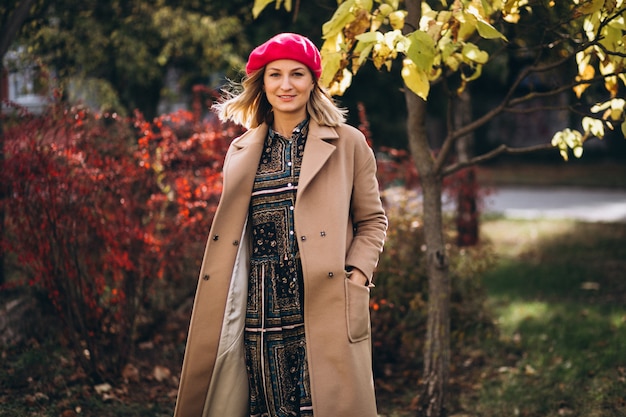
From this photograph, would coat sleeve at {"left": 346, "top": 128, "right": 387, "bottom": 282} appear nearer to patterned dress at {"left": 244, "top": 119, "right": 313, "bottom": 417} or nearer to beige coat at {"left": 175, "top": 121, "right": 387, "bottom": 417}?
beige coat at {"left": 175, "top": 121, "right": 387, "bottom": 417}

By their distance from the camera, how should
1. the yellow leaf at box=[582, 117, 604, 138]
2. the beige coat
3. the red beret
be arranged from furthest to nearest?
the yellow leaf at box=[582, 117, 604, 138] < the red beret < the beige coat

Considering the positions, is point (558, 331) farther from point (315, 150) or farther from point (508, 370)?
point (315, 150)

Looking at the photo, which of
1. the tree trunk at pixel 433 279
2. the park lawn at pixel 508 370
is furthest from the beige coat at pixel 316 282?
the park lawn at pixel 508 370

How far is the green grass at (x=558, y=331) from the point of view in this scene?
199 inches

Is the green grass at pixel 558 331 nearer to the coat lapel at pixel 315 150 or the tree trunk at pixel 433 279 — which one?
the tree trunk at pixel 433 279

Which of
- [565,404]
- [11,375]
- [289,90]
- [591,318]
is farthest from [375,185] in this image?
[591,318]

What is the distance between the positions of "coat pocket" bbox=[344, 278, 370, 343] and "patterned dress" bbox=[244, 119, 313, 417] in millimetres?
216

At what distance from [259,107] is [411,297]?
9.13 ft

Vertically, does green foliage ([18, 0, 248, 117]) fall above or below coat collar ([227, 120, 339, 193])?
above

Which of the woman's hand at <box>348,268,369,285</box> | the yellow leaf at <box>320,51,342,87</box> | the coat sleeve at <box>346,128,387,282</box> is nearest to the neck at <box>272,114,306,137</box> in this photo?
the coat sleeve at <box>346,128,387,282</box>

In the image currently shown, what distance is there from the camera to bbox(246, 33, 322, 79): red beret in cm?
324

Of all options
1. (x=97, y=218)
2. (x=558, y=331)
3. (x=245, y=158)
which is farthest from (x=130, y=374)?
(x=558, y=331)

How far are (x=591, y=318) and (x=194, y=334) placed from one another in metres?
4.62

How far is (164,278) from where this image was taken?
19.4 ft
